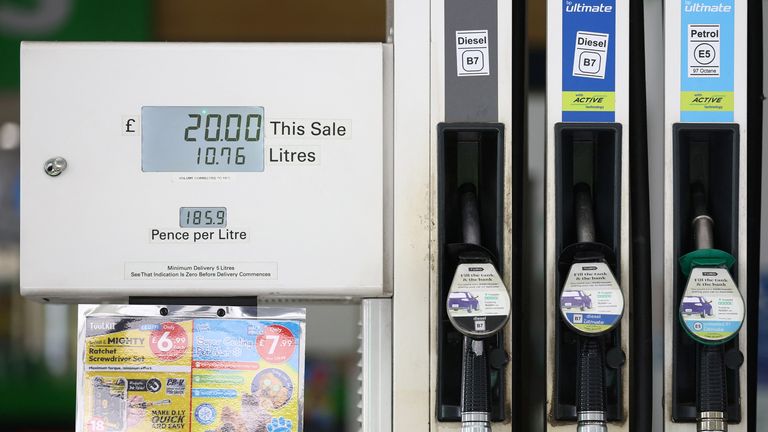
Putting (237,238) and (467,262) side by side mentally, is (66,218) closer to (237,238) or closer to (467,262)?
(237,238)

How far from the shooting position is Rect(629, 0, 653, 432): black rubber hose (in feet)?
4.66

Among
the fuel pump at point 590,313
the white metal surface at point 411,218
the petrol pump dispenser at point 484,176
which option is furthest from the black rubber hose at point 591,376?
the white metal surface at point 411,218

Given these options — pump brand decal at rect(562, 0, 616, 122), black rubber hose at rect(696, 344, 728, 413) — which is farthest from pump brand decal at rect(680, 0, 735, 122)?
black rubber hose at rect(696, 344, 728, 413)

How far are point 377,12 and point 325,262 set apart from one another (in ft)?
8.27

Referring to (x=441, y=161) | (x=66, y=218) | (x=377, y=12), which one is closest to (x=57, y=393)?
(x=377, y=12)

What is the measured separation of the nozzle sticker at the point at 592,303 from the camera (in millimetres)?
1325

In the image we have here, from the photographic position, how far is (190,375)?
1469mm

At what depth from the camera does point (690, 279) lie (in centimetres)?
136

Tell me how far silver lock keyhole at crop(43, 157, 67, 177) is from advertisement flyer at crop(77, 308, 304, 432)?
226 mm

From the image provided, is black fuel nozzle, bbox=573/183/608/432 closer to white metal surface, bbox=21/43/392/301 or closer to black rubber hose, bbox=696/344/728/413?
black rubber hose, bbox=696/344/728/413

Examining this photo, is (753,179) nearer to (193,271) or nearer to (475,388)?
(475,388)

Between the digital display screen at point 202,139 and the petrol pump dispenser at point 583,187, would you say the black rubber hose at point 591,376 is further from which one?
the digital display screen at point 202,139

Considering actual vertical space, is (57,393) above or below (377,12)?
below

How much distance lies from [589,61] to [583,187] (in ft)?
0.60
